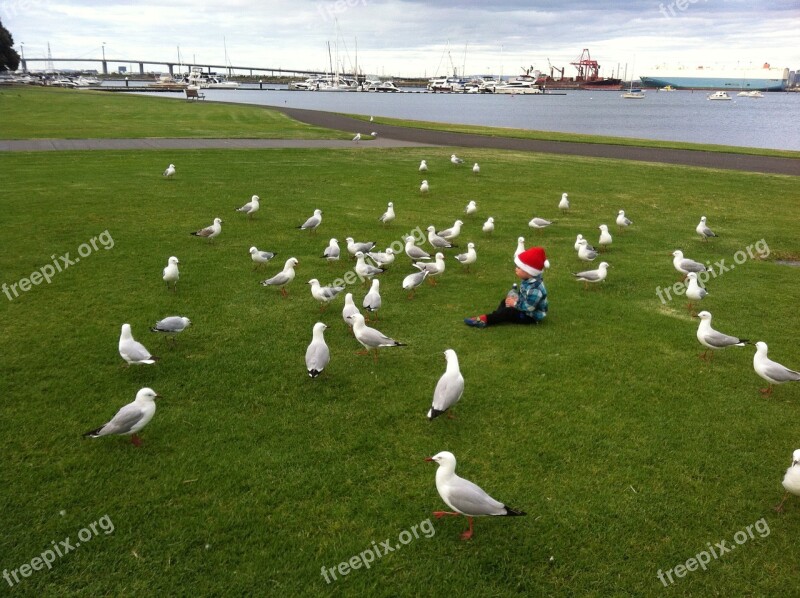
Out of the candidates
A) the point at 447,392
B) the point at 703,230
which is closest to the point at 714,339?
the point at 447,392

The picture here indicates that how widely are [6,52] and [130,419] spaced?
122 m

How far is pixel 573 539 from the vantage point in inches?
220

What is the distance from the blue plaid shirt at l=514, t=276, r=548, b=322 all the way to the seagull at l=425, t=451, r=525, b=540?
5.08 m

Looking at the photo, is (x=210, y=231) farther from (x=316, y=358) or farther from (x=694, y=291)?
(x=694, y=291)

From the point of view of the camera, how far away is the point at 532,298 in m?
10.1

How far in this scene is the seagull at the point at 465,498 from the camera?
17.9 ft

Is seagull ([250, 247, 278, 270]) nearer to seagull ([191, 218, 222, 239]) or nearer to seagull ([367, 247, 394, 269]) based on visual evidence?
seagull ([367, 247, 394, 269])

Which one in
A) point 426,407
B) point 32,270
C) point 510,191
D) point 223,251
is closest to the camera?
point 426,407

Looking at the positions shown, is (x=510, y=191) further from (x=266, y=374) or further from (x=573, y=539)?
(x=573, y=539)

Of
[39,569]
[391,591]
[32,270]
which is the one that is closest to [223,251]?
[32,270]

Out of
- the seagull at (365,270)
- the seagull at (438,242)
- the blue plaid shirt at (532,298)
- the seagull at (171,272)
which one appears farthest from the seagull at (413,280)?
the seagull at (171,272)

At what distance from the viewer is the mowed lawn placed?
17.3ft

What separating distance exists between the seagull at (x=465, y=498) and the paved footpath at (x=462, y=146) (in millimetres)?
29381

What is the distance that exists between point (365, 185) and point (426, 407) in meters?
16.4
